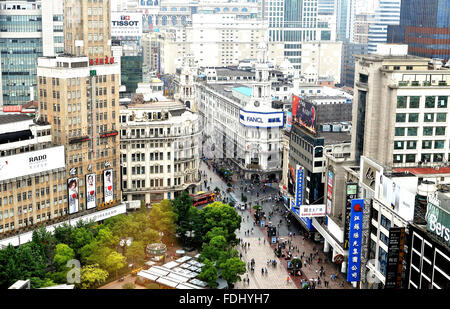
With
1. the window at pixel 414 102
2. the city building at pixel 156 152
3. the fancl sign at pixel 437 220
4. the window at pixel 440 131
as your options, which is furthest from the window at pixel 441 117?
the city building at pixel 156 152

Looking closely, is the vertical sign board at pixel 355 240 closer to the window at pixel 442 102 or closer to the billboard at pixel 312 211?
the billboard at pixel 312 211

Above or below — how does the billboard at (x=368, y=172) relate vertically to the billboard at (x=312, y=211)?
above

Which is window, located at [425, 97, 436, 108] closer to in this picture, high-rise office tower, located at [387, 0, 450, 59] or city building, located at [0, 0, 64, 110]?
high-rise office tower, located at [387, 0, 450, 59]

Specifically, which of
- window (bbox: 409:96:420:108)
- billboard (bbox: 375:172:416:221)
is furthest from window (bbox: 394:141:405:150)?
billboard (bbox: 375:172:416:221)

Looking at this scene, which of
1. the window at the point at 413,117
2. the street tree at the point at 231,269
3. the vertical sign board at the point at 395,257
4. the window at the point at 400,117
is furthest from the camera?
the window at the point at 413,117
